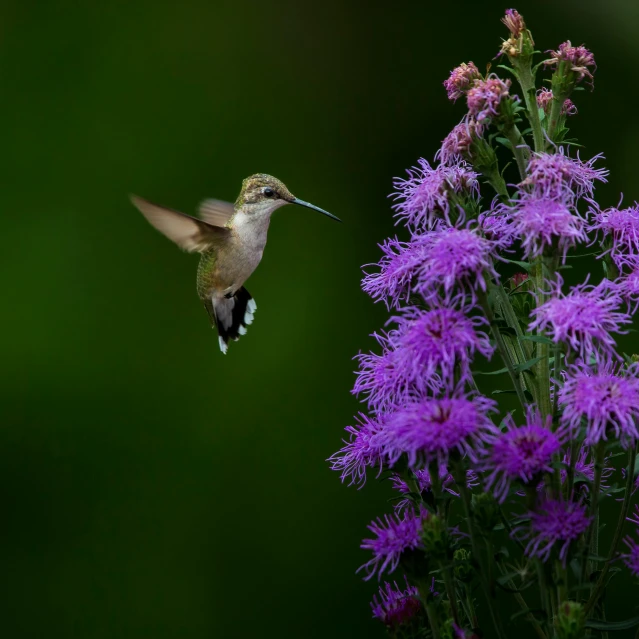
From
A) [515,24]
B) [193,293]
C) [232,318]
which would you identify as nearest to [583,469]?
[515,24]

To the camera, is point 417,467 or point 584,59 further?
point 584,59

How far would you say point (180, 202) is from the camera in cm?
424

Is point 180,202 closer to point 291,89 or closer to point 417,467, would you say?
point 291,89

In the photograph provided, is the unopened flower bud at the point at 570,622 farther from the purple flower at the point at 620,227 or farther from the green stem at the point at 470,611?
the purple flower at the point at 620,227

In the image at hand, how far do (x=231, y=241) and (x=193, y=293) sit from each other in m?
1.79

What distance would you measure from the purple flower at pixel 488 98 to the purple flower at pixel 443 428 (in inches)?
19.2

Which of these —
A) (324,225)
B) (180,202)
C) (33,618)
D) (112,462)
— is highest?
(324,225)

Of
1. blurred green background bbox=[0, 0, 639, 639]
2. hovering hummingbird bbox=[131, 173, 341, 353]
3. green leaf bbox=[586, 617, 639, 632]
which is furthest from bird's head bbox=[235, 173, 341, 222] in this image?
blurred green background bbox=[0, 0, 639, 639]

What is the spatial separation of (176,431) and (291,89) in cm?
182

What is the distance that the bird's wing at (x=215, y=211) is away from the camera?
267 cm

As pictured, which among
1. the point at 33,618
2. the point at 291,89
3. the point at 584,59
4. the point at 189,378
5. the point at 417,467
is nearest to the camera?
the point at 417,467

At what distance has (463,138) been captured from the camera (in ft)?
5.05

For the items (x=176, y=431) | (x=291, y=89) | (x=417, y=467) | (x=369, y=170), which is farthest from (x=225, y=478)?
(x=417, y=467)

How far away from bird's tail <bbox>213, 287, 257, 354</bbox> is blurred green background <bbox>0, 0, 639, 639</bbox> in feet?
5.06
